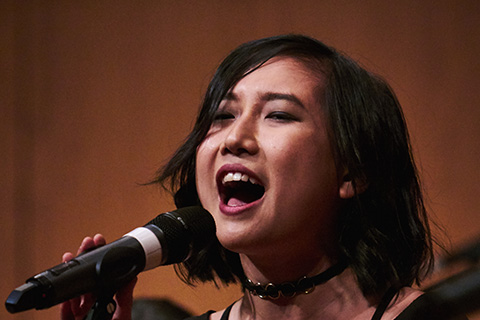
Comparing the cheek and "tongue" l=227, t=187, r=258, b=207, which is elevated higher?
the cheek

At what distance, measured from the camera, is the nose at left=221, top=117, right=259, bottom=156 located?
1.23m

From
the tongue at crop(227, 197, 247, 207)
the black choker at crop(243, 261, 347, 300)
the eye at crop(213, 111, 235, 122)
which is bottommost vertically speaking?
the black choker at crop(243, 261, 347, 300)

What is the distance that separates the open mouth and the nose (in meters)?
0.05

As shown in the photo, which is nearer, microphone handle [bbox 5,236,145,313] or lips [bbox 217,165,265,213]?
microphone handle [bbox 5,236,145,313]

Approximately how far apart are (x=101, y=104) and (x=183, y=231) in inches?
62.9

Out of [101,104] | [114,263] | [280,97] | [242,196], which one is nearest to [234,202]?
[242,196]

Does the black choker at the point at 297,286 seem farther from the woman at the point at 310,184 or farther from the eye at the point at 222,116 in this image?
the eye at the point at 222,116

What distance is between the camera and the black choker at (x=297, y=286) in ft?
4.27

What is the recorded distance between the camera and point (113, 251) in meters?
0.90

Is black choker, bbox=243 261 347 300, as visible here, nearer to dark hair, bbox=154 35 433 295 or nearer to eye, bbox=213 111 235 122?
dark hair, bbox=154 35 433 295

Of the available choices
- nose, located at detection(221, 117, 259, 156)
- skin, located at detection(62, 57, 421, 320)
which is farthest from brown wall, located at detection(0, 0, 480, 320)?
nose, located at detection(221, 117, 259, 156)

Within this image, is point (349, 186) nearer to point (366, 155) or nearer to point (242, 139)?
point (366, 155)

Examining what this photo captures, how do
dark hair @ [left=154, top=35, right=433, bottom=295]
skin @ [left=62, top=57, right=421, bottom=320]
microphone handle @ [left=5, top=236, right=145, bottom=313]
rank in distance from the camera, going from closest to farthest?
microphone handle @ [left=5, top=236, right=145, bottom=313] < skin @ [left=62, top=57, right=421, bottom=320] < dark hair @ [left=154, top=35, right=433, bottom=295]

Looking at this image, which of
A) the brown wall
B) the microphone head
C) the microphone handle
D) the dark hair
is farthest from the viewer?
the brown wall
